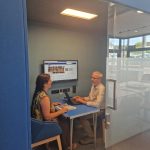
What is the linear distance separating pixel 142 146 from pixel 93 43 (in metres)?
2.49

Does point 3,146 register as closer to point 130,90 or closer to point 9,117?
Answer: point 9,117

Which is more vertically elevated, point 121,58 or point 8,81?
point 121,58

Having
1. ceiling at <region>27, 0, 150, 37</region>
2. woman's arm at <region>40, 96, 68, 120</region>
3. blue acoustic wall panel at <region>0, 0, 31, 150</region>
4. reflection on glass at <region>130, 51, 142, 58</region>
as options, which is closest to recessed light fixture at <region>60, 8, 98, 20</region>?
ceiling at <region>27, 0, 150, 37</region>

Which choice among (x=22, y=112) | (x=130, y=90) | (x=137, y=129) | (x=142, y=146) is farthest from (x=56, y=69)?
(x=22, y=112)

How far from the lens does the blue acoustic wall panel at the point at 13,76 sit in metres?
0.92

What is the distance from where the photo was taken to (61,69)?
11.6ft

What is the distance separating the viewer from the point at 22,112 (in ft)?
3.31

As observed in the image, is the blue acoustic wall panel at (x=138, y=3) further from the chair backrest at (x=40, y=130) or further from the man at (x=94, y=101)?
the chair backrest at (x=40, y=130)

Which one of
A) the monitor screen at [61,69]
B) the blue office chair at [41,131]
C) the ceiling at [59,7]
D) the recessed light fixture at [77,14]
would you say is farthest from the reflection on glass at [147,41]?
the monitor screen at [61,69]

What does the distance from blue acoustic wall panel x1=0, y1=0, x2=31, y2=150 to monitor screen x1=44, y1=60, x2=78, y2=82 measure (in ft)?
7.67

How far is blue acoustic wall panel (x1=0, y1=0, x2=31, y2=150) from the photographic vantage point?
92cm

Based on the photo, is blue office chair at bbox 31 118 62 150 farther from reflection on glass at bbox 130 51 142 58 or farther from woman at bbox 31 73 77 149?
reflection on glass at bbox 130 51 142 58

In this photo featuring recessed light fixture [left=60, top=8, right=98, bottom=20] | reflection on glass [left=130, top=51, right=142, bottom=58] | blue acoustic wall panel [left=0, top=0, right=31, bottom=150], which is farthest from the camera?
recessed light fixture [left=60, top=8, right=98, bottom=20]

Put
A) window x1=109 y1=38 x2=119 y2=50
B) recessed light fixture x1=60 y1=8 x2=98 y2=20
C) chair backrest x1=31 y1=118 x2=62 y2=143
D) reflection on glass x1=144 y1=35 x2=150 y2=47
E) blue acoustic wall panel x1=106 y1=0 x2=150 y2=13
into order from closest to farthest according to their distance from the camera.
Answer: blue acoustic wall panel x1=106 y1=0 x2=150 y2=13 → window x1=109 y1=38 x2=119 y2=50 → chair backrest x1=31 y1=118 x2=62 y2=143 → reflection on glass x1=144 y1=35 x2=150 y2=47 → recessed light fixture x1=60 y1=8 x2=98 y2=20
